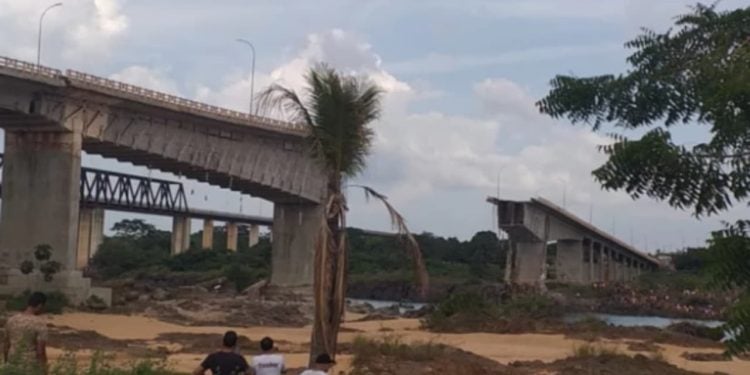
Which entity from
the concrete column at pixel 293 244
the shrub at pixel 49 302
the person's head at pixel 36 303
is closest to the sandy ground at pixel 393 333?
the shrub at pixel 49 302

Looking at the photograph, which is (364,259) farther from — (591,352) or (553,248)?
(591,352)

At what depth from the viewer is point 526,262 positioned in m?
90.3

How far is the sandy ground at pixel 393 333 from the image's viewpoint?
30625 mm

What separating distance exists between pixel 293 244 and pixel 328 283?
6065cm

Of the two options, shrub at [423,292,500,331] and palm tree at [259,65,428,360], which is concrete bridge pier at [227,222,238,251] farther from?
palm tree at [259,65,428,360]

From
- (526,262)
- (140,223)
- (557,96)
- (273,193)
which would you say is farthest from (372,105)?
(140,223)

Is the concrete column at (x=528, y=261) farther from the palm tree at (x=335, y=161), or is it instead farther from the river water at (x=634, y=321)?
the palm tree at (x=335, y=161)

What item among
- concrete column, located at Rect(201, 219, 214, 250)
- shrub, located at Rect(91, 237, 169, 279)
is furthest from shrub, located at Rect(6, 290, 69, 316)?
concrete column, located at Rect(201, 219, 214, 250)

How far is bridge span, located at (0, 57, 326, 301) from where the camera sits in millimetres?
53469

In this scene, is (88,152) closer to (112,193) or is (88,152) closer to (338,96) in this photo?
(112,193)

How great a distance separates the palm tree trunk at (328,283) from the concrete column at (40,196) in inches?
1414

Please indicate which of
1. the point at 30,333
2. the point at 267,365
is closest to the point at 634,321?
the point at 267,365

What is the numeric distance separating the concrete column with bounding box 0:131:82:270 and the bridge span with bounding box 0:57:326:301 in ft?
0.15

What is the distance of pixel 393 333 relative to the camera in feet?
128
